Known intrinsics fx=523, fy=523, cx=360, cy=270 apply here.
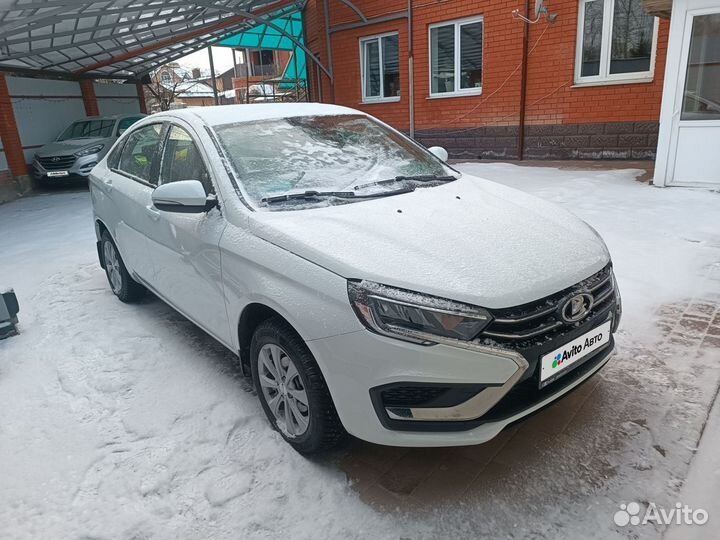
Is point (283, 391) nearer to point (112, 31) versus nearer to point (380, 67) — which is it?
point (380, 67)

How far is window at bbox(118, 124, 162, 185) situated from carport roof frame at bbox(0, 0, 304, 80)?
194 inches

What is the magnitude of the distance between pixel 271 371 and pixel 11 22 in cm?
905

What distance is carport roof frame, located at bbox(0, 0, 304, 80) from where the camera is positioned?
8680mm

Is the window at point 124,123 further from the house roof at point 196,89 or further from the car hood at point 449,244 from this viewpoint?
the house roof at point 196,89

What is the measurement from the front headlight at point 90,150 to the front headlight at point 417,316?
12270mm

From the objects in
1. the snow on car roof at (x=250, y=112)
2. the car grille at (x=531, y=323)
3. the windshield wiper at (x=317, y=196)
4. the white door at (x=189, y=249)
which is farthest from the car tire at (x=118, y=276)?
the car grille at (x=531, y=323)

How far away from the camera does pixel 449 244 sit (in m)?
2.20

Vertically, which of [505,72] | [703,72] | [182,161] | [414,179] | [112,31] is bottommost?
[414,179]

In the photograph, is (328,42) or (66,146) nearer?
(66,146)

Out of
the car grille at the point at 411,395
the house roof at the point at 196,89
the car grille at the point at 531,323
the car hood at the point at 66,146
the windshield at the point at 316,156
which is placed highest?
the house roof at the point at 196,89

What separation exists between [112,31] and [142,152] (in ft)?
32.9

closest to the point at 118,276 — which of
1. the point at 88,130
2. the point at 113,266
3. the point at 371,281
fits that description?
the point at 113,266

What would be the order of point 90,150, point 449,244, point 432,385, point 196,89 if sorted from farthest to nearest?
1. point 196,89
2. point 90,150
3. point 449,244
4. point 432,385

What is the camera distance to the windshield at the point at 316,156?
109 inches
